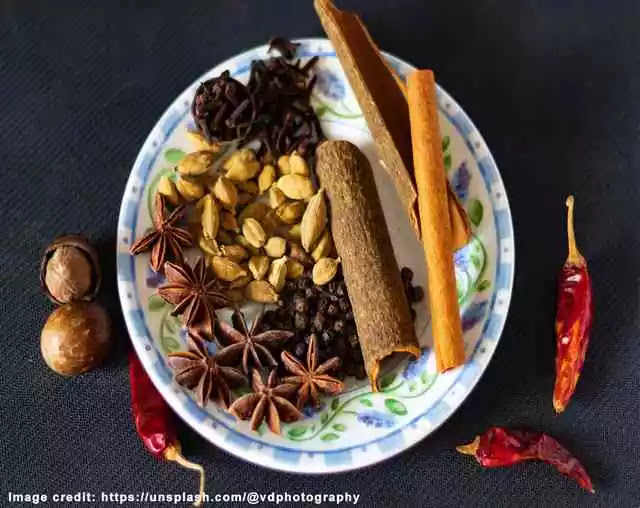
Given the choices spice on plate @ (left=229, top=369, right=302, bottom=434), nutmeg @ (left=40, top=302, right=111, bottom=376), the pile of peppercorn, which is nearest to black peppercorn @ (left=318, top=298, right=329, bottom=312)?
the pile of peppercorn

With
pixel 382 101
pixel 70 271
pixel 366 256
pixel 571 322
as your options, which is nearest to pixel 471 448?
pixel 571 322

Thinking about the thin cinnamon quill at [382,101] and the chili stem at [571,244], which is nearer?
the thin cinnamon quill at [382,101]

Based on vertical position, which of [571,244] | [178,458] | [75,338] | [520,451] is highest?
[75,338]

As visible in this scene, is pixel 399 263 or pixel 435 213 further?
pixel 399 263

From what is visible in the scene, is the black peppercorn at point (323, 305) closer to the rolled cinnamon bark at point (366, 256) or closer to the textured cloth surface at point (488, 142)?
the rolled cinnamon bark at point (366, 256)

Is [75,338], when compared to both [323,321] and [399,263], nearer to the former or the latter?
[323,321]

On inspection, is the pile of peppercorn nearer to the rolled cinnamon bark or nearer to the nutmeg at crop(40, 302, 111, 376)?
the rolled cinnamon bark

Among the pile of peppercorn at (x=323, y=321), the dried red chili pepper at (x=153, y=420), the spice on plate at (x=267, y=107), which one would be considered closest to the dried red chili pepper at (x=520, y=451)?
the pile of peppercorn at (x=323, y=321)
